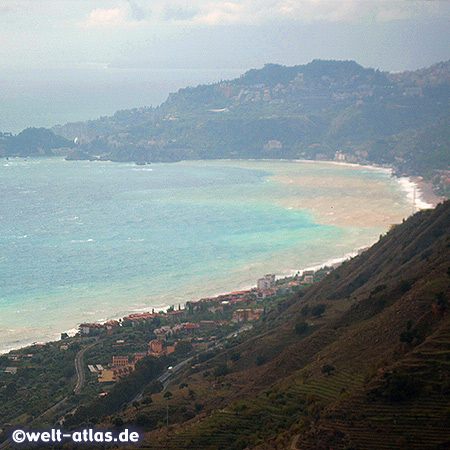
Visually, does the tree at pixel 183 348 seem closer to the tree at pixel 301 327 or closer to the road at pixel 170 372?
the road at pixel 170 372

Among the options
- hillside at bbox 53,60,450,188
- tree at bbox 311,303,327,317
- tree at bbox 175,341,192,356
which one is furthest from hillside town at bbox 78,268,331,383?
hillside at bbox 53,60,450,188

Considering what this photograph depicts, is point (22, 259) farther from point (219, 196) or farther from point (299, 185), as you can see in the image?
point (299, 185)

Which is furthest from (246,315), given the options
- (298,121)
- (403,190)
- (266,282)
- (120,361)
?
(298,121)

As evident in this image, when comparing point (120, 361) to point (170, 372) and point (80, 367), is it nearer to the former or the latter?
point (80, 367)

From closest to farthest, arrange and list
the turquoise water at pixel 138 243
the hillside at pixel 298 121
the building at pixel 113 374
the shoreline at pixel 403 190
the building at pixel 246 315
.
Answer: the building at pixel 113 374, the shoreline at pixel 403 190, the building at pixel 246 315, the turquoise water at pixel 138 243, the hillside at pixel 298 121

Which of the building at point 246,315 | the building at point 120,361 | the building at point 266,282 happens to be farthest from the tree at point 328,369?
the building at point 266,282

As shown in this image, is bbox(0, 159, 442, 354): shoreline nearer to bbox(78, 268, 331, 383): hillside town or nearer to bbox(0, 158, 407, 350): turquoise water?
bbox(0, 158, 407, 350): turquoise water

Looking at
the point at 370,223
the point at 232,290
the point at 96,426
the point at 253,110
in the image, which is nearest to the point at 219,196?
the point at 370,223
